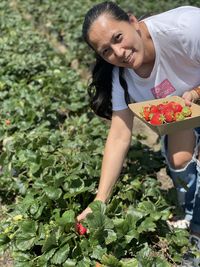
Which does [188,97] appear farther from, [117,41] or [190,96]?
[117,41]

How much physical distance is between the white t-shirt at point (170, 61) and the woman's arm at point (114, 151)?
8 cm

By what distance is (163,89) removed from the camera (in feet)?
8.60

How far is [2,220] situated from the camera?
3.08 metres

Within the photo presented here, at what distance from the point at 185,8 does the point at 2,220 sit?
5.72 feet

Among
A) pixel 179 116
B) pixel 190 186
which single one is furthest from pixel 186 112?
pixel 190 186

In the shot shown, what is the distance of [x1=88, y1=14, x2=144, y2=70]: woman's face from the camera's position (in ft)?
7.51

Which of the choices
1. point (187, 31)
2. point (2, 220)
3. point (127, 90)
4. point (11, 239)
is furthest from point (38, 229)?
point (187, 31)

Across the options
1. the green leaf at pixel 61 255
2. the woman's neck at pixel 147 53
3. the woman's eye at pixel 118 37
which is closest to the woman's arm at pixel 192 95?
the woman's neck at pixel 147 53

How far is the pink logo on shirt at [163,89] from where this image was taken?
259 cm

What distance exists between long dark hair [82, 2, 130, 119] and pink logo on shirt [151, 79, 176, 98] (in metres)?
0.16

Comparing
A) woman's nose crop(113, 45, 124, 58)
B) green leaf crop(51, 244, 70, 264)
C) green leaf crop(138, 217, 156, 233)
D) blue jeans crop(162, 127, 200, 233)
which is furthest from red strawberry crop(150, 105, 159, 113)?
green leaf crop(51, 244, 70, 264)

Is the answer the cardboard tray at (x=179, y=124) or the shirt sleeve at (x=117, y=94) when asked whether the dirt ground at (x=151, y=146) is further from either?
the cardboard tray at (x=179, y=124)

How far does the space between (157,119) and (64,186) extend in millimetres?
847

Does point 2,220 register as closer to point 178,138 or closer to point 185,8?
point 178,138
